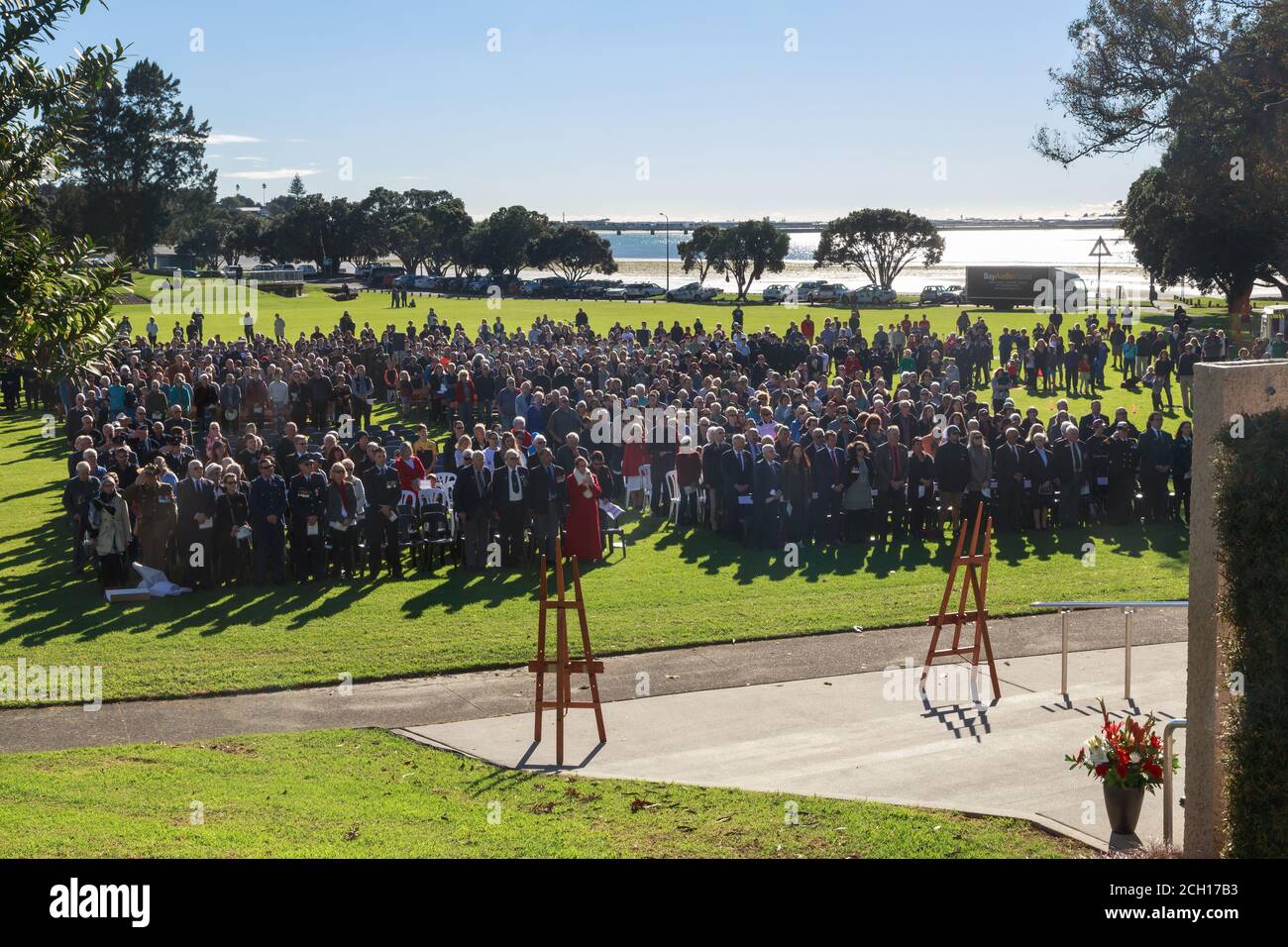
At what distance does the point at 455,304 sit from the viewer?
8325 centimetres

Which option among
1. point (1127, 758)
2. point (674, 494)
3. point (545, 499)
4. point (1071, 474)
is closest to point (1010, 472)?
point (1071, 474)

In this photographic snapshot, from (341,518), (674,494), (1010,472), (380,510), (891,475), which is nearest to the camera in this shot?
(341,518)

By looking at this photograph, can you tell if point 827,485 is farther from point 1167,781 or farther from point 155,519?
point 1167,781

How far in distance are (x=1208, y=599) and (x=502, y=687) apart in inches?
299

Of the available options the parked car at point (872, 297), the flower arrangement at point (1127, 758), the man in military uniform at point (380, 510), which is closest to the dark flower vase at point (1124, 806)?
the flower arrangement at point (1127, 758)

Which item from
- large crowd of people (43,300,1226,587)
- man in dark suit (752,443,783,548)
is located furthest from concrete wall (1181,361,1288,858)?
man in dark suit (752,443,783,548)

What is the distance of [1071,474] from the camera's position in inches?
798

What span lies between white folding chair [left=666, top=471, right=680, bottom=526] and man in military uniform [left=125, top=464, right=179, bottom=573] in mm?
7796

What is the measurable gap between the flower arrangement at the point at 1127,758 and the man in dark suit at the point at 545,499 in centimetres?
1004

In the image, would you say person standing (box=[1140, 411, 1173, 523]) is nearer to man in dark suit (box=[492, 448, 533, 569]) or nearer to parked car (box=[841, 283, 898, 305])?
man in dark suit (box=[492, 448, 533, 569])

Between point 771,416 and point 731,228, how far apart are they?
3353 inches

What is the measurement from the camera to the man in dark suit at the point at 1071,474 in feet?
66.1

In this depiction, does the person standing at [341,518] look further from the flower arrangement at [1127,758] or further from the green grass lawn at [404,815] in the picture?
the flower arrangement at [1127,758]

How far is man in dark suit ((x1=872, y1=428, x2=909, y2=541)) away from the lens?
19.8 m
